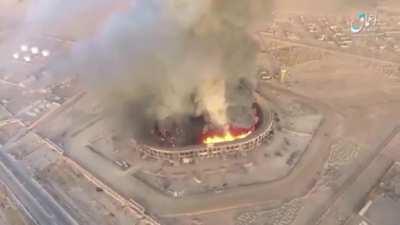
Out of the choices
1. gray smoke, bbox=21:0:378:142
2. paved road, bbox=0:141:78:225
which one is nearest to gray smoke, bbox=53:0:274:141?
gray smoke, bbox=21:0:378:142

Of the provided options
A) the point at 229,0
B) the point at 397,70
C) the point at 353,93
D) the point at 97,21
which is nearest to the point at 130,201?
Result: the point at 229,0

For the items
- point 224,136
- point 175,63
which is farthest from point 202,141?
point 175,63

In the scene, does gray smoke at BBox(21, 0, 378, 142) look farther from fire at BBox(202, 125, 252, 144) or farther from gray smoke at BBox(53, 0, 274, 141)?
fire at BBox(202, 125, 252, 144)

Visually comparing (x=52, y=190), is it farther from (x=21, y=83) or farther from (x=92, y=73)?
(x=21, y=83)

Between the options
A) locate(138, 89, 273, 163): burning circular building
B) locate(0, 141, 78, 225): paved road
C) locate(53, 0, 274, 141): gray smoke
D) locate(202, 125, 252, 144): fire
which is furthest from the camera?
locate(202, 125, 252, 144): fire

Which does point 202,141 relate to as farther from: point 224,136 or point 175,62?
point 175,62

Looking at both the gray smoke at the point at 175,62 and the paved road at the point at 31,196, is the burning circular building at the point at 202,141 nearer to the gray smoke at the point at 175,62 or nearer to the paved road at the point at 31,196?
the gray smoke at the point at 175,62
